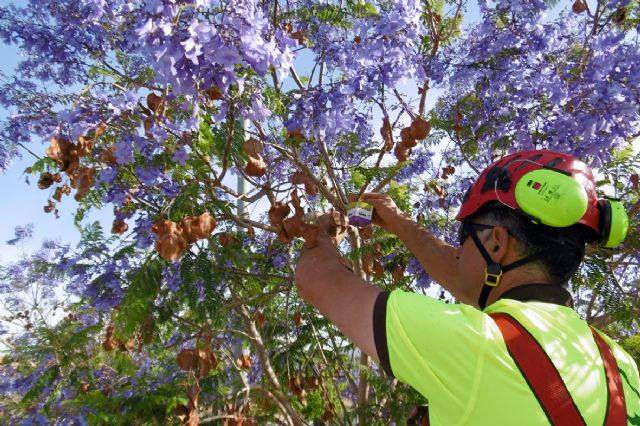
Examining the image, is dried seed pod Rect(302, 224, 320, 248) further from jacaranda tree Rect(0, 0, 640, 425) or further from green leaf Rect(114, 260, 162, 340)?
green leaf Rect(114, 260, 162, 340)

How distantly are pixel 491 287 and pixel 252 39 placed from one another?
1.25 metres

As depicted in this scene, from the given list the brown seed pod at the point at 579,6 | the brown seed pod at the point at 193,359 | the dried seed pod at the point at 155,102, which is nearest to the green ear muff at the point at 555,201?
the dried seed pod at the point at 155,102

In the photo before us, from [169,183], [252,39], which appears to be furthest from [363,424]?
[252,39]

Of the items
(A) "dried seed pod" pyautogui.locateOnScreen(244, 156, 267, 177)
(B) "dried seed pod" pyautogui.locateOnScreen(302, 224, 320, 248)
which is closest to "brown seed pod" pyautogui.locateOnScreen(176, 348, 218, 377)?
(A) "dried seed pod" pyautogui.locateOnScreen(244, 156, 267, 177)

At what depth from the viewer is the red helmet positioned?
56.3 inches

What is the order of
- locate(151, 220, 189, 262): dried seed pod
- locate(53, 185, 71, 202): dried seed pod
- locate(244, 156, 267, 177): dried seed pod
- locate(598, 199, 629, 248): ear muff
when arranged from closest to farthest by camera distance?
locate(598, 199, 629, 248): ear muff → locate(151, 220, 189, 262): dried seed pod → locate(244, 156, 267, 177): dried seed pod → locate(53, 185, 71, 202): dried seed pod

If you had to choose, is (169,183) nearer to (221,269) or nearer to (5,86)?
(221,269)

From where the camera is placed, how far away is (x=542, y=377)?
1049 millimetres

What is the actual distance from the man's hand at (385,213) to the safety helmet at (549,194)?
702mm

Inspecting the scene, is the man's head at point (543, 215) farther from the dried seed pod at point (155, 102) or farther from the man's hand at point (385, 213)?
the dried seed pod at point (155, 102)

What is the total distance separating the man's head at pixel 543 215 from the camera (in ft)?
4.72

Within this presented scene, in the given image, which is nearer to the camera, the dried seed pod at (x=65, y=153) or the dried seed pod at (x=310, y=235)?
the dried seed pod at (x=310, y=235)

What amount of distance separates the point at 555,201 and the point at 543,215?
0.05m

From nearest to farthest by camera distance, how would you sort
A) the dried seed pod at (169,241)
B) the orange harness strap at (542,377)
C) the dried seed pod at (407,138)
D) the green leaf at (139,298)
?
the orange harness strap at (542,377) < the dried seed pod at (169,241) < the dried seed pod at (407,138) < the green leaf at (139,298)
